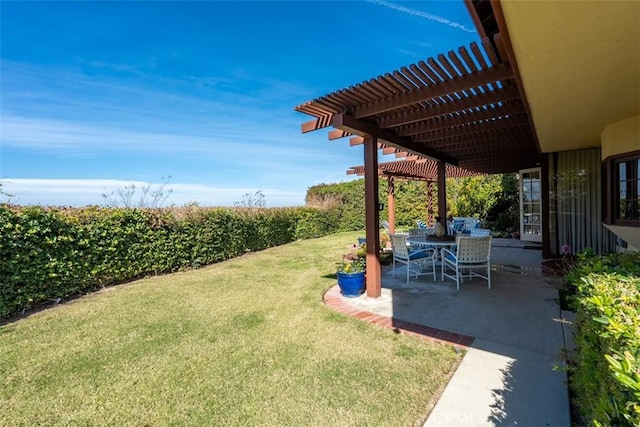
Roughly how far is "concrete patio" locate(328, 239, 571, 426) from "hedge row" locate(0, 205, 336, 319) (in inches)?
195

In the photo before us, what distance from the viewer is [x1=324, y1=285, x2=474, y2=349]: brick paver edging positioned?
A: 3.35 m

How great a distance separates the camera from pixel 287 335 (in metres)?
3.68

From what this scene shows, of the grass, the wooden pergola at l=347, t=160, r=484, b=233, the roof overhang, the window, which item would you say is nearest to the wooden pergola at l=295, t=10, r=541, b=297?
the roof overhang

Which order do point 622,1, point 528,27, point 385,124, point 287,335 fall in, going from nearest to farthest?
point 622,1 < point 528,27 < point 287,335 < point 385,124

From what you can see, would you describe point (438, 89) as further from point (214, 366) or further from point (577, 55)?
point (214, 366)

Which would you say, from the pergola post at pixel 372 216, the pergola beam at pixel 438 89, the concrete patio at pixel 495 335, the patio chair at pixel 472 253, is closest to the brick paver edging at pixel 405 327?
the concrete patio at pixel 495 335

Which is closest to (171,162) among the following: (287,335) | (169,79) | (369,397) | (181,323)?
(169,79)

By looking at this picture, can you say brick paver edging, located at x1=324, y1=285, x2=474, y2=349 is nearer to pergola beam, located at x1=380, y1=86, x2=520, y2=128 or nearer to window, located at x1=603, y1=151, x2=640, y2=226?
pergola beam, located at x1=380, y1=86, x2=520, y2=128

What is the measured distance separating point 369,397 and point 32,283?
573 cm

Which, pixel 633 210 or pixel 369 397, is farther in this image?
pixel 633 210

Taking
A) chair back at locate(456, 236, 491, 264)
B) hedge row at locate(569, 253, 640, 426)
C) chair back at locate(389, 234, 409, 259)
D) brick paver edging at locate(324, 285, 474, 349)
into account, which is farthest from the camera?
chair back at locate(389, 234, 409, 259)

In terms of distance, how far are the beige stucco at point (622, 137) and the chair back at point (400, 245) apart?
3267 millimetres

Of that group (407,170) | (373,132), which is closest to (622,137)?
(373,132)

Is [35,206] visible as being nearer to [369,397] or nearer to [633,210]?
[369,397]
